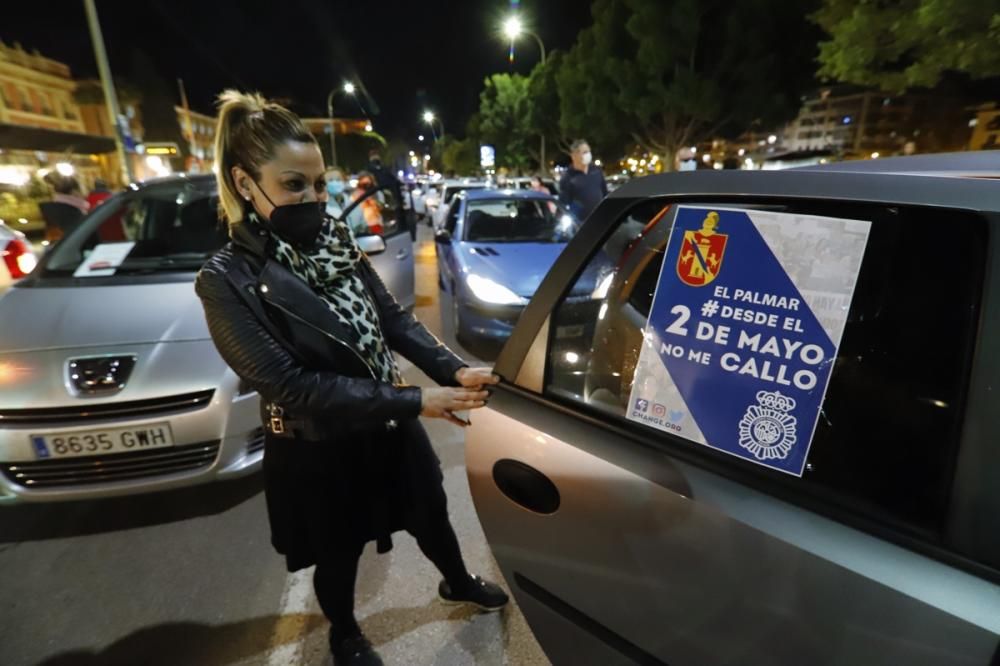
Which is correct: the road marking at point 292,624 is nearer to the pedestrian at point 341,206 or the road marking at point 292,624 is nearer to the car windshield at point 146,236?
the car windshield at point 146,236

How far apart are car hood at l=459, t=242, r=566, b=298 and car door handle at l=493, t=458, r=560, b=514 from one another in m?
3.28

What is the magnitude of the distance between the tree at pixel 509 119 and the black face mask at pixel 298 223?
121ft

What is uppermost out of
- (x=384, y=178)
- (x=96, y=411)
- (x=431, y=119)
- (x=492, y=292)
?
(x=431, y=119)

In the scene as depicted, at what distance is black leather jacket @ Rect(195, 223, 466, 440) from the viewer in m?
1.40

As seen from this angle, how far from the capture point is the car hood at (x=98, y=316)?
2.67 m

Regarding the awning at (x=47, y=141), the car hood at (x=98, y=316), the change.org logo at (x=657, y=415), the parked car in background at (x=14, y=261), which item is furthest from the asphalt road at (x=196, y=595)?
the awning at (x=47, y=141)

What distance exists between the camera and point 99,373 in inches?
97.9

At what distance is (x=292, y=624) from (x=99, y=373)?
1472mm

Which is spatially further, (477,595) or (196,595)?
(196,595)

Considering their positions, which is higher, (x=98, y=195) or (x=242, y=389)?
(x=98, y=195)

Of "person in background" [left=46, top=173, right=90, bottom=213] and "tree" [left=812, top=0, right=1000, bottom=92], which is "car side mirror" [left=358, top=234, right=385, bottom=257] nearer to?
"person in background" [left=46, top=173, right=90, bottom=213]

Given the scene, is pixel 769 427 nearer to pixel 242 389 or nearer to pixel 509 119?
pixel 242 389

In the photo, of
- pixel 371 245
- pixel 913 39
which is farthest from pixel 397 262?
pixel 913 39

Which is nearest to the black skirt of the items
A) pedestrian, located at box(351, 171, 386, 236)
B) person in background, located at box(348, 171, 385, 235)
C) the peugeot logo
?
the peugeot logo
